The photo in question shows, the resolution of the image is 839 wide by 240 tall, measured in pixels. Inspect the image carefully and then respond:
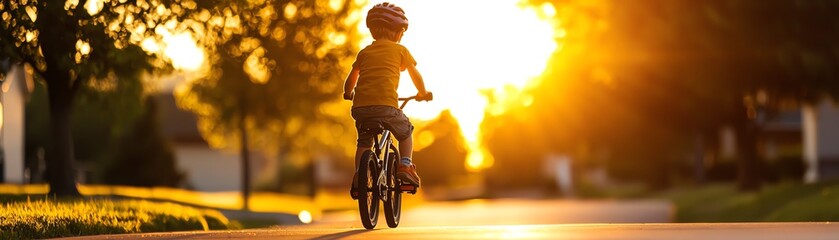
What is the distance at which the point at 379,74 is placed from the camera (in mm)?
12250

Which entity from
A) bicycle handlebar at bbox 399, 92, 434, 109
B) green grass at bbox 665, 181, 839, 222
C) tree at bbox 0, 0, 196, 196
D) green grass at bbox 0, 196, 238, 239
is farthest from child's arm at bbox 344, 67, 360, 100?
green grass at bbox 665, 181, 839, 222

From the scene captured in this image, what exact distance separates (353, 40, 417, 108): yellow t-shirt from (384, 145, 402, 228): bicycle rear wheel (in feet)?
2.19

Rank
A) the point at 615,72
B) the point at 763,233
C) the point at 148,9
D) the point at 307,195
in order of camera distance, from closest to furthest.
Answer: the point at 763,233
the point at 148,9
the point at 615,72
the point at 307,195

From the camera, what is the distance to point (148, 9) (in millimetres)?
19719

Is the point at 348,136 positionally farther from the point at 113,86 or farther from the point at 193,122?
the point at 193,122

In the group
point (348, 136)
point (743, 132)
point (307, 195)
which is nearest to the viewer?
point (743, 132)

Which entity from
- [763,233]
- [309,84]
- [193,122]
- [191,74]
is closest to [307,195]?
[193,122]

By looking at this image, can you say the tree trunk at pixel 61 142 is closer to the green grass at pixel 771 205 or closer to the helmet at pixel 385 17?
the green grass at pixel 771 205

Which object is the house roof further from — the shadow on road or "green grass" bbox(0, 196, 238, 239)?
the shadow on road

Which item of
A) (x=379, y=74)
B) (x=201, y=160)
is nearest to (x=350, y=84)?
(x=379, y=74)

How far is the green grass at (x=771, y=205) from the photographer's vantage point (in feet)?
72.3

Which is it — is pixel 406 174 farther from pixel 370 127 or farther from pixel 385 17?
pixel 385 17

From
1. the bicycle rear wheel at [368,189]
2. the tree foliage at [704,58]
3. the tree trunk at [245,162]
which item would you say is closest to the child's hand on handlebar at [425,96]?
the bicycle rear wheel at [368,189]

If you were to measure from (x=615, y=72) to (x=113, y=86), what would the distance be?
32.3 feet
